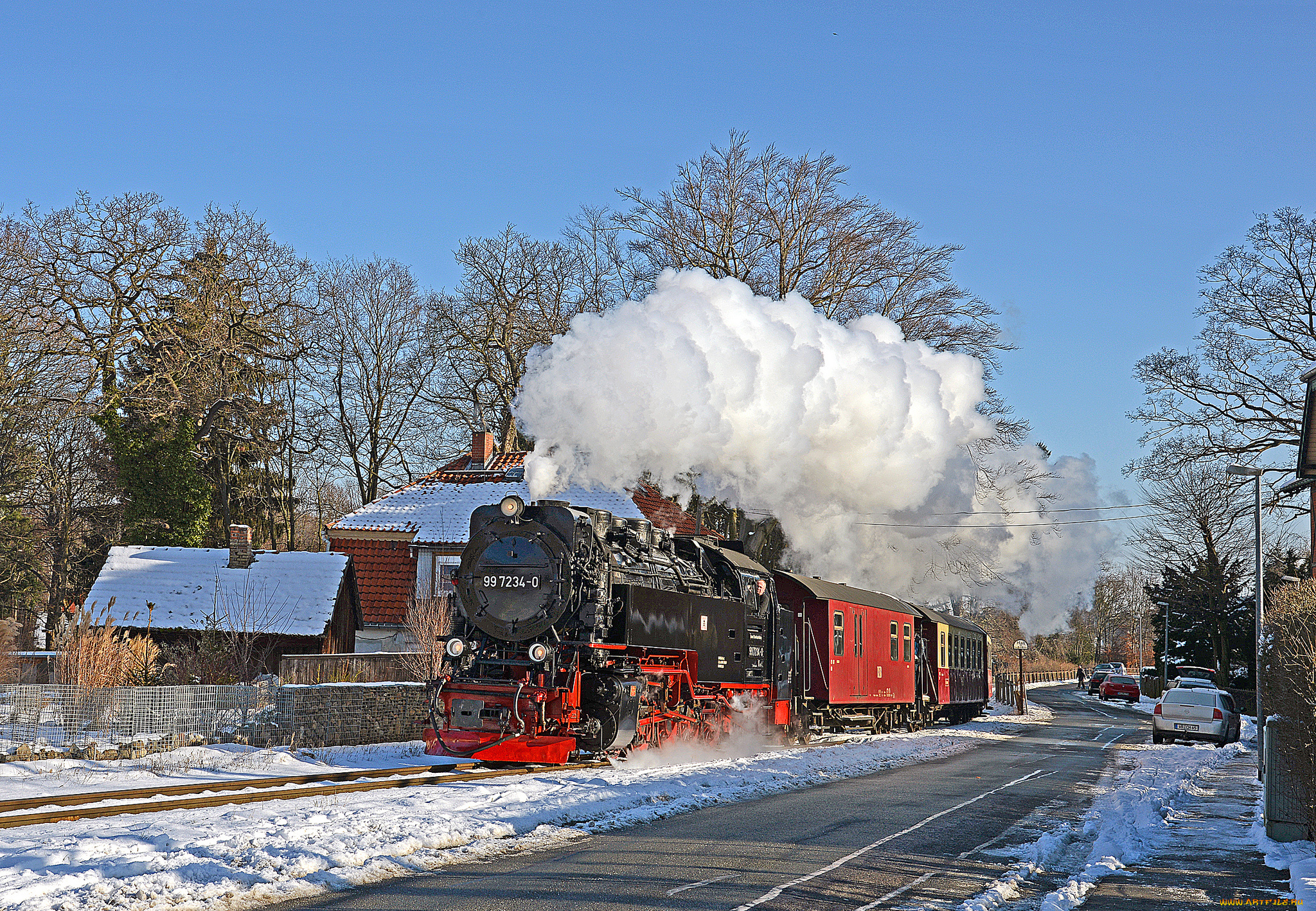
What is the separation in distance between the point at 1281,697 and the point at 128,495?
101 feet

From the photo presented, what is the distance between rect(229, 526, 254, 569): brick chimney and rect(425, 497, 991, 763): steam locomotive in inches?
550

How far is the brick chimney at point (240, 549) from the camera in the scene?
1070 inches

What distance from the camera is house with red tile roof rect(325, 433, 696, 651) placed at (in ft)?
95.7

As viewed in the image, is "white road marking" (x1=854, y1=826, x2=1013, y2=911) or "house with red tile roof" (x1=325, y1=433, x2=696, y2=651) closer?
"white road marking" (x1=854, y1=826, x2=1013, y2=911)

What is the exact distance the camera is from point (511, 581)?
1341cm

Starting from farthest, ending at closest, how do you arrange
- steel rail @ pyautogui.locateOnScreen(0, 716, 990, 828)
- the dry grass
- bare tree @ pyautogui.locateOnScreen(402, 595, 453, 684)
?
bare tree @ pyautogui.locateOnScreen(402, 595, 453, 684), the dry grass, steel rail @ pyautogui.locateOnScreen(0, 716, 990, 828)

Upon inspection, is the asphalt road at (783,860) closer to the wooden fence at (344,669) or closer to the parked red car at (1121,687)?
the wooden fence at (344,669)

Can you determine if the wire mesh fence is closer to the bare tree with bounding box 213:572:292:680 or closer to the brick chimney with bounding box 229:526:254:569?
the bare tree with bounding box 213:572:292:680

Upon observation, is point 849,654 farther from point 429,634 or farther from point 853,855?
point 853,855

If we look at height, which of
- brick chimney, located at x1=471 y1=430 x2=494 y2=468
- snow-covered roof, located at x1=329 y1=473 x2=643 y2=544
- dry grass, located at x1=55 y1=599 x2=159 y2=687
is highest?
brick chimney, located at x1=471 y1=430 x2=494 y2=468

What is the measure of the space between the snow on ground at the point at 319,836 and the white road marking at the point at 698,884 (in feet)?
5.65

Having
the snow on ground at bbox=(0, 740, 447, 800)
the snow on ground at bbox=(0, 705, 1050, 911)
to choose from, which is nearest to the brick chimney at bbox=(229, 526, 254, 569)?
the snow on ground at bbox=(0, 740, 447, 800)

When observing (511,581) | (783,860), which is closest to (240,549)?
(511,581)

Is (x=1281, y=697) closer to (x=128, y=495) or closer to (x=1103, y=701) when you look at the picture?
(x=128, y=495)
